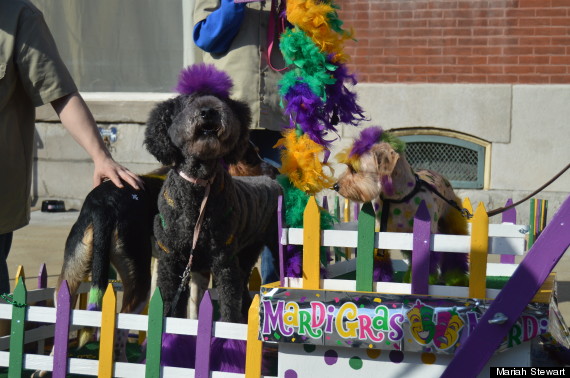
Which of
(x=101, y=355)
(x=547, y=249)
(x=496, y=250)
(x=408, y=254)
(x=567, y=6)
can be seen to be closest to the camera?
(x=547, y=249)

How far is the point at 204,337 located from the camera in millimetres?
3537

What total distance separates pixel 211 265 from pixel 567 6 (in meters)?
6.36

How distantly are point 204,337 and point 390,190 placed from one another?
61.7 inches

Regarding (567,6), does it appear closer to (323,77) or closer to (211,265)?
(323,77)

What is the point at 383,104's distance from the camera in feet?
30.8

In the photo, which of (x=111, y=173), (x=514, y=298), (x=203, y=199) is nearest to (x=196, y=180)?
(x=203, y=199)

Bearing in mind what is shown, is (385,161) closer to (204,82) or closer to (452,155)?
(204,82)

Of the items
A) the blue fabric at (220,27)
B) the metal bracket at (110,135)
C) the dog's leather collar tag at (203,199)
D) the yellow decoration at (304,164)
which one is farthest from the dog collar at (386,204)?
the metal bracket at (110,135)

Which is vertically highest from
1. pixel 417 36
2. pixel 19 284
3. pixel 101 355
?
pixel 417 36

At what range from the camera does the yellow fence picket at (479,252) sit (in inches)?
129

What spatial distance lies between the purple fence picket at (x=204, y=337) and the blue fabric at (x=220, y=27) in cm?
208

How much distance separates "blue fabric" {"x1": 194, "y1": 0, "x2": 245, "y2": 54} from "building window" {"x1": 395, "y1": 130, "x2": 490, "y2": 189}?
4.70 meters

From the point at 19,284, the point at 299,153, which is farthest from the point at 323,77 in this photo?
the point at 19,284

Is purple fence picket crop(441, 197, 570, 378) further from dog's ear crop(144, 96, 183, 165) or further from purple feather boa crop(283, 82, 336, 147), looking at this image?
dog's ear crop(144, 96, 183, 165)
